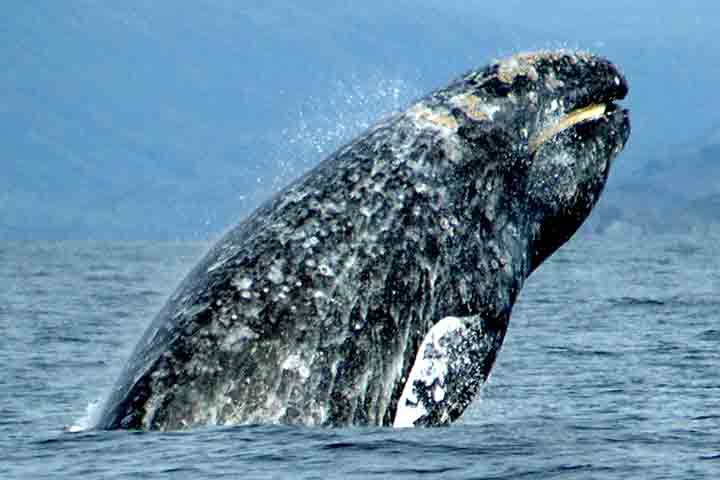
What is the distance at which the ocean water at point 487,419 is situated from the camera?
803 centimetres

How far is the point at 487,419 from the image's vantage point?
450 inches

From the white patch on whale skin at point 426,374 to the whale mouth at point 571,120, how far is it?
1830 mm

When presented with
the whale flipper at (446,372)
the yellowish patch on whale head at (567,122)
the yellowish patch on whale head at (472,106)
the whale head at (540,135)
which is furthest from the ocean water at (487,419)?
the yellowish patch on whale head at (472,106)

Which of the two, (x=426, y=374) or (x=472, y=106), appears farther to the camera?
(x=472, y=106)

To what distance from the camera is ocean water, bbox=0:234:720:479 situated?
26.3 ft

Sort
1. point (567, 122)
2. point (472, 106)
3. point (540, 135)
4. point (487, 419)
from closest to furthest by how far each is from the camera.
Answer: point (472, 106) < point (540, 135) < point (567, 122) < point (487, 419)

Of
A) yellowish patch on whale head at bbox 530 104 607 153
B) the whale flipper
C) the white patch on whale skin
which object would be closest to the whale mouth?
yellowish patch on whale head at bbox 530 104 607 153

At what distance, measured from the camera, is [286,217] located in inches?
366

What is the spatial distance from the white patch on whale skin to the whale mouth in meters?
1.83

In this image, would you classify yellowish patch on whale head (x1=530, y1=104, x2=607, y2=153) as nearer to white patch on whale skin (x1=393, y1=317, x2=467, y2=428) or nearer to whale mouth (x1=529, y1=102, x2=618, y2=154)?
whale mouth (x1=529, y1=102, x2=618, y2=154)

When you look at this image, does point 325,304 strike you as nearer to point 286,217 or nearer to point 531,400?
point 286,217

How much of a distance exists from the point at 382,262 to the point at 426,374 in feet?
2.47

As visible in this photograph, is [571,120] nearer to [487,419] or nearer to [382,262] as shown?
[382,262]

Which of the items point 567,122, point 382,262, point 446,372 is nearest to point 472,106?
point 567,122
